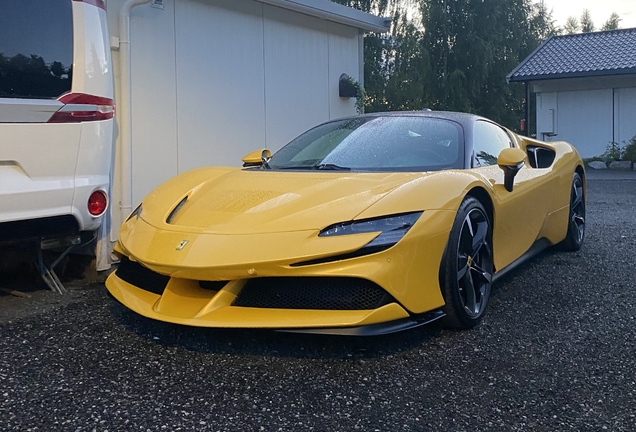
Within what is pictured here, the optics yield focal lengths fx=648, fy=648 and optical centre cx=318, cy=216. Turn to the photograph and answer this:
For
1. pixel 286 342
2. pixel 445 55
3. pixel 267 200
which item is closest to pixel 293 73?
pixel 267 200

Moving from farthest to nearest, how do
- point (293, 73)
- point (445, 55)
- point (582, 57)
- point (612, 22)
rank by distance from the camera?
1. point (612, 22)
2. point (445, 55)
3. point (582, 57)
4. point (293, 73)

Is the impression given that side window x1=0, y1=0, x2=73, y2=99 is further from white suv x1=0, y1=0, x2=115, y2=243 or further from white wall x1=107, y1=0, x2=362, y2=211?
white wall x1=107, y1=0, x2=362, y2=211

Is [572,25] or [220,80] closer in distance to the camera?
[220,80]

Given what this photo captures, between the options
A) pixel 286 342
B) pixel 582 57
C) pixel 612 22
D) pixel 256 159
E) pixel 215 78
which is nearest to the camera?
pixel 286 342

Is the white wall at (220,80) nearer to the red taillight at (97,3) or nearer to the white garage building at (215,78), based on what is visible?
the white garage building at (215,78)

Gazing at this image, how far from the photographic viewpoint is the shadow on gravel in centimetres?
287

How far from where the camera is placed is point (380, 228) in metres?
2.72

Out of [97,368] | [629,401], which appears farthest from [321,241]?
[629,401]

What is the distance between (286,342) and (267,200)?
67 cm

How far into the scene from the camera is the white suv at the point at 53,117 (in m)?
3.31

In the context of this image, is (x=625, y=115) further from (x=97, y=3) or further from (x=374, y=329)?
(x=374, y=329)

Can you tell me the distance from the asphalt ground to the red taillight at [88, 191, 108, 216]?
54cm

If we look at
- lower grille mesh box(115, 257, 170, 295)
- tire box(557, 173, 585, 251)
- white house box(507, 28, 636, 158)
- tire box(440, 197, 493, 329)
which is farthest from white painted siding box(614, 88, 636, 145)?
lower grille mesh box(115, 257, 170, 295)

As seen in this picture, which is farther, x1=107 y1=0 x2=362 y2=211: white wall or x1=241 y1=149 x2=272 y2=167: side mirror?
x1=107 y1=0 x2=362 y2=211: white wall
